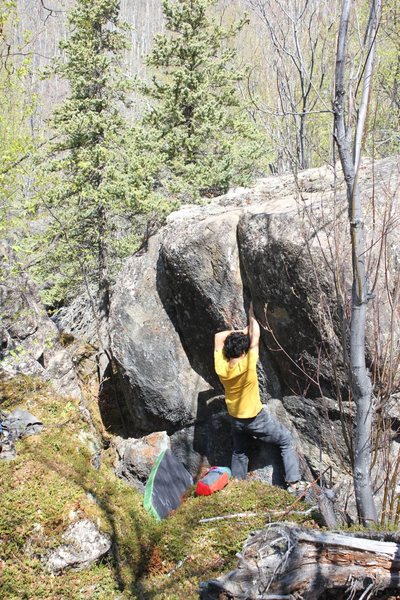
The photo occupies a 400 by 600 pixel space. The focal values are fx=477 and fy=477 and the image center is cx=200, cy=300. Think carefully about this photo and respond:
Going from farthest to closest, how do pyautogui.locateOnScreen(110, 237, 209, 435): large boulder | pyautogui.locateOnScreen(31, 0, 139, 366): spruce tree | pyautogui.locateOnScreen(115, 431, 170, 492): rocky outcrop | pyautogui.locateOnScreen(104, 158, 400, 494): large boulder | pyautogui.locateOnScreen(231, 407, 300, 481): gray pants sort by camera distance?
pyautogui.locateOnScreen(31, 0, 139, 366): spruce tree, pyautogui.locateOnScreen(110, 237, 209, 435): large boulder, pyautogui.locateOnScreen(115, 431, 170, 492): rocky outcrop, pyautogui.locateOnScreen(231, 407, 300, 481): gray pants, pyautogui.locateOnScreen(104, 158, 400, 494): large boulder

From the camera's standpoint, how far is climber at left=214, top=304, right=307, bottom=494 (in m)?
5.45

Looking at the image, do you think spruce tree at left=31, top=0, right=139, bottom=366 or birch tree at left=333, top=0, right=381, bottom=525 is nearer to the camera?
birch tree at left=333, top=0, right=381, bottom=525

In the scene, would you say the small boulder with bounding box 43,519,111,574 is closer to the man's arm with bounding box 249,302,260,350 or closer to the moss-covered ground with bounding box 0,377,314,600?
the moss-covered ground with bounding box 0,377,314,600

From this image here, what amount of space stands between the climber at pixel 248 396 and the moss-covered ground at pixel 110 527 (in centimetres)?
47

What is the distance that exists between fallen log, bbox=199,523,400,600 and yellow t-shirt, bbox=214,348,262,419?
252 cm

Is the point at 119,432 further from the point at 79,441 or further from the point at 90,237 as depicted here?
the point at 90,237

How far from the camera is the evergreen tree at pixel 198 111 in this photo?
11.0m

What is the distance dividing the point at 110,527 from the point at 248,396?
205 cm

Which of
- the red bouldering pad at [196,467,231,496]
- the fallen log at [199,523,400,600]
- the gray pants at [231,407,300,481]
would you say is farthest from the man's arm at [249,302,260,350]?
the fallen log at [199,523,400,600]

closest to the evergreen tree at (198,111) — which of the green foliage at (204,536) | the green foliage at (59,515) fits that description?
the green foliage at (59,515)

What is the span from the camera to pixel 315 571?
9.50 ft

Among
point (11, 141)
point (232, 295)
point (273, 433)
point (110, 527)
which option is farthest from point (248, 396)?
point (11, 141)

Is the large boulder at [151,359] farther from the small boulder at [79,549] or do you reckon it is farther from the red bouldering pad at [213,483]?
the small boulder at [79,549]

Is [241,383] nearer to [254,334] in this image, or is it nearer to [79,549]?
[254,334]
